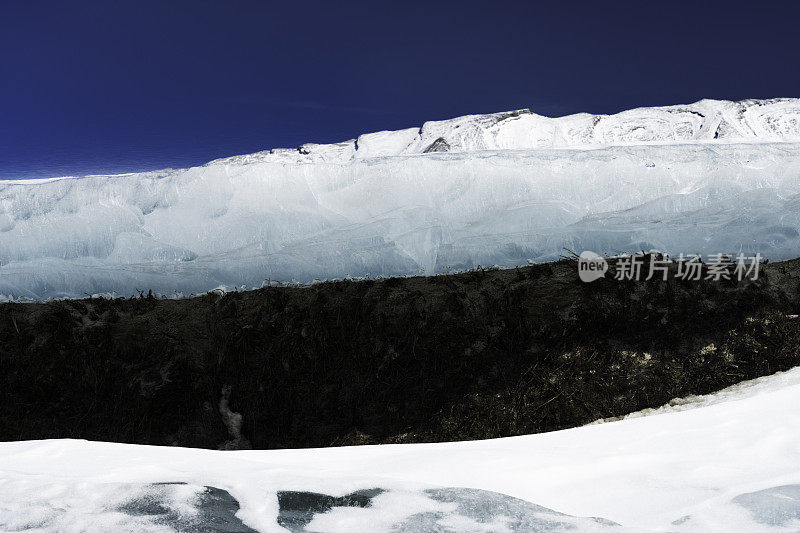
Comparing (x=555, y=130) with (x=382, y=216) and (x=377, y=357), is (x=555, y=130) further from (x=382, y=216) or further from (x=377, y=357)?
(x=377, y=357)

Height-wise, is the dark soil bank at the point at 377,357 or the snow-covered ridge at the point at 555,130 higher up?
the snow-covered ridge at the point at 555,130

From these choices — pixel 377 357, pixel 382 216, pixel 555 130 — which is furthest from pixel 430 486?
pixel 555 130

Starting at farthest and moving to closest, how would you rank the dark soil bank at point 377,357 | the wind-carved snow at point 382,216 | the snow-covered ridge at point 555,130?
the snow-covered ridge at point 555,130, the wind-carved snow at point 382,216, the dark soil bank at point 377,357

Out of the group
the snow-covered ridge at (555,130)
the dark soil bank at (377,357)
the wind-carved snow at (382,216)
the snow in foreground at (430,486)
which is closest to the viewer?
the snow in foreground at (430,486)

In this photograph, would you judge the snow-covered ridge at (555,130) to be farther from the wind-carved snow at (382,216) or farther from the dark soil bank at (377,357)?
the dark soil bank at (377,357)

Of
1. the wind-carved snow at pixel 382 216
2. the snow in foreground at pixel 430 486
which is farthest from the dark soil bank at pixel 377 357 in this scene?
the snow in foreground at pixel 430 486

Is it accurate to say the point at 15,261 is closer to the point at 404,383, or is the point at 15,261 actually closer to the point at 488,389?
the point at 404,383

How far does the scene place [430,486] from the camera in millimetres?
1947

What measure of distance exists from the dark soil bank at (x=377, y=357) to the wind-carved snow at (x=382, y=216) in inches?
15.9

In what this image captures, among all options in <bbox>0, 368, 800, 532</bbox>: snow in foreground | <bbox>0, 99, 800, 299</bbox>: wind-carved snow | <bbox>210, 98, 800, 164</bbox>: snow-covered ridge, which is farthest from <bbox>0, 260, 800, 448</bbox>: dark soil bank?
<bbox>210, 98, 800, 164</bbox>: snow-covered ridge

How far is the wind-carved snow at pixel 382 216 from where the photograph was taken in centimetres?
542

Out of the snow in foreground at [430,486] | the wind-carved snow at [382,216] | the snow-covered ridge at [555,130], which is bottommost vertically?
the snow in foreground at [430,486]

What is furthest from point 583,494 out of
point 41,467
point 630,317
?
point 630,317

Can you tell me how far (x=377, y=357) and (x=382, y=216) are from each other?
1.51m
